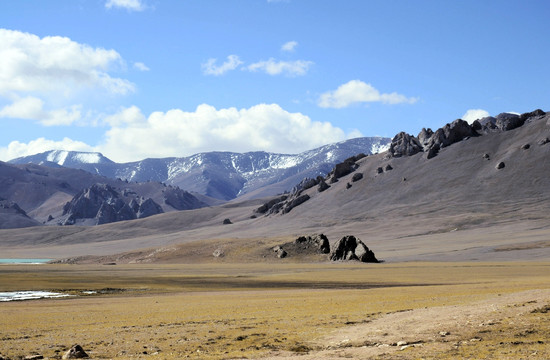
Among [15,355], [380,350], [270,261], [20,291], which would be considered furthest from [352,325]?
[270,261]

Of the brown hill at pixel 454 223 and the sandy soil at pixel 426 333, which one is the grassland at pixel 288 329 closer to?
the sandy soil at pixel 426 333

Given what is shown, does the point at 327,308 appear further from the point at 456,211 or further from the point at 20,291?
the point at 456,211

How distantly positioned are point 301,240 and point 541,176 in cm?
9910

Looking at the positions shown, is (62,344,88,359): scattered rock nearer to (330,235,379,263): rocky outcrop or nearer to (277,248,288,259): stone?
(330,235,379,263): rocky outcrop

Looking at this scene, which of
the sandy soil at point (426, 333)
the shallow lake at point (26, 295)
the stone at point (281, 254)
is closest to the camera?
the sandy soil at point (426, 333)

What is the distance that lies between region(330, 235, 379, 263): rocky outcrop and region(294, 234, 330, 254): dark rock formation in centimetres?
545

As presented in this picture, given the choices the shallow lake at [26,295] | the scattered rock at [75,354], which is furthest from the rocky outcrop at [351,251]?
the scattered rock at [75,354]

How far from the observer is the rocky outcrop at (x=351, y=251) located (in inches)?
3898

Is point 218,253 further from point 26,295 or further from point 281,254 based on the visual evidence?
point 26,295

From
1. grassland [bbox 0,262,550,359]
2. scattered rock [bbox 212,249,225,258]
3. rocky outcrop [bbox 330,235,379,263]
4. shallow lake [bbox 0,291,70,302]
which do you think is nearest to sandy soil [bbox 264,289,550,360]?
grassland [bbox 0,262,550,359]

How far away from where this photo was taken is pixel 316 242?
110500 millimetres

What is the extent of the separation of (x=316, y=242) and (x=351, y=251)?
36.0ft

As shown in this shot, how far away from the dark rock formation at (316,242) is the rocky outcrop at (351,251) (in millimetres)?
5450

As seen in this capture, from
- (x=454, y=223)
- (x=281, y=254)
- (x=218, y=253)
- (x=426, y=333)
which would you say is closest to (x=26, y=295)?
(x=426, y=333)
